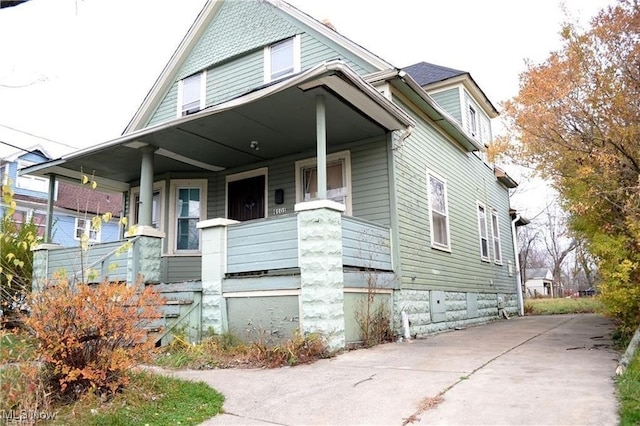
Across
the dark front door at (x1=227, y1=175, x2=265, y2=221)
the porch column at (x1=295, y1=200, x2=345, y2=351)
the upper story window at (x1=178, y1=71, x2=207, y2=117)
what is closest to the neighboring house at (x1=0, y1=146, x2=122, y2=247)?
the upper story window at (x1=178, y1=71, x2=207, y2=117)

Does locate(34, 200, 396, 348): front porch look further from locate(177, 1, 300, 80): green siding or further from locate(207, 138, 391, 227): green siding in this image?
locate(177, 1, 300, 80): green siding

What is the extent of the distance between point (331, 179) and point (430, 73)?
550 cm

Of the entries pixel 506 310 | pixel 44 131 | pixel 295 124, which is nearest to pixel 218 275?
pixel 295 124

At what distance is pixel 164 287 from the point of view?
784cm

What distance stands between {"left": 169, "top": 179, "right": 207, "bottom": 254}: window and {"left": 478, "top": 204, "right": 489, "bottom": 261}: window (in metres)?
7.30

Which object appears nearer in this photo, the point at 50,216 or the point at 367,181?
the point at 367,181

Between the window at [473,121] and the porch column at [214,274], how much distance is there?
26.6 ft

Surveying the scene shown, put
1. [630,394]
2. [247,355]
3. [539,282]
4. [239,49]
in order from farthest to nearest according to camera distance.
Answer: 1. [539,282]
2. [239,49]
3. [247,355]
4. [630,394]

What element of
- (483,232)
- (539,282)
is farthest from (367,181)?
(539,282)

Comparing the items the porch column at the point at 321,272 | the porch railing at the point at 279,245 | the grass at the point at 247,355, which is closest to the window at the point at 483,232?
the porch railing at the point at 279,245

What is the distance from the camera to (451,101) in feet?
40.6

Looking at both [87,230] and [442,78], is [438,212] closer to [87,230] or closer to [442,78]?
[442,78]

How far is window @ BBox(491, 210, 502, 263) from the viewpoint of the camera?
14.4 m

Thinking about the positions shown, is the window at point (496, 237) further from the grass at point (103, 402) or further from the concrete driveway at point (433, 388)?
the grass at point (103, 402)
